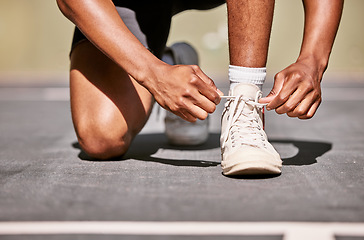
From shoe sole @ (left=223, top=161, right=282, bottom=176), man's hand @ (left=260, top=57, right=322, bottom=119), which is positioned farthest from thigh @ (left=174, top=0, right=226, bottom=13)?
shoe sole @ (left=223, top=161, right=282, bottom=176)

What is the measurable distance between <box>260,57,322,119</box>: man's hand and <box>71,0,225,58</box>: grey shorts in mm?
701

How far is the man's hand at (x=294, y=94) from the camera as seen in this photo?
1.39 m

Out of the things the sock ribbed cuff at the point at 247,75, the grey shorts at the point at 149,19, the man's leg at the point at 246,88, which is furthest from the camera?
the grey shorts at the point at 149,19

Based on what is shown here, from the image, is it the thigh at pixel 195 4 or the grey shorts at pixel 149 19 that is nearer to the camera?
the grey shorts at pixel 149 19

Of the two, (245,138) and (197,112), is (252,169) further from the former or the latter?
(197,112)

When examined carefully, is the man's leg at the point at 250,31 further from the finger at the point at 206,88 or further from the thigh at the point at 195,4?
the thigh at the point at 195,4

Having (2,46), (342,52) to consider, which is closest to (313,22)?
(342,52)

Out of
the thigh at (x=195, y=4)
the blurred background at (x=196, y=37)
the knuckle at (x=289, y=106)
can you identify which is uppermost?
the thigh at (x=195, y=4)

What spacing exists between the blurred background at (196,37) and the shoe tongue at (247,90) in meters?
7.77

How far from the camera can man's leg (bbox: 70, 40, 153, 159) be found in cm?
179

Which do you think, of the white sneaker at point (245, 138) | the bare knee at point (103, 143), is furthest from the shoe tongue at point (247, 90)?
the bare knee at point (103, 143)

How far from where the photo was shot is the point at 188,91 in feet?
4.38

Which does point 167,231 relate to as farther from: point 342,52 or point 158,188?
point 342,52

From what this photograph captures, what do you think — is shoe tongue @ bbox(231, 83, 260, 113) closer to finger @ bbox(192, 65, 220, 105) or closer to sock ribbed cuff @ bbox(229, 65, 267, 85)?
sock ribbed cuff @ bbox(229, 65, 267, 85)
